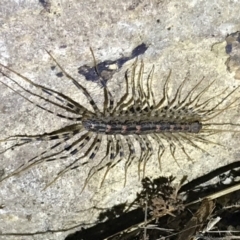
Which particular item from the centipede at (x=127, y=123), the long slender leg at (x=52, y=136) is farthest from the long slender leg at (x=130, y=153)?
the long slender leg at (x=52, y=136)

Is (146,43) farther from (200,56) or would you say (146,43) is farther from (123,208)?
(123,208)

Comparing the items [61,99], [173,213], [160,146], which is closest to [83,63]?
[61,99]

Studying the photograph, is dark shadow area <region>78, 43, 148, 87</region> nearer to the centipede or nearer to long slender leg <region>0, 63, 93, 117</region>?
the centipede

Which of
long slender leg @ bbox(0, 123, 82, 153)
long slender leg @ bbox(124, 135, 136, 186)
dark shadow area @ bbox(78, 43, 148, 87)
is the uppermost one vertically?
dark shadow area @ bbox(78, 43, 148, 87)

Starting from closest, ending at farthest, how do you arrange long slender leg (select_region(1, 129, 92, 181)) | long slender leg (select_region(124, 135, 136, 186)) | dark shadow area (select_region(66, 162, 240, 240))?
long slender leg (select_region(1, 129, 92, 181)) → long slender leg (select_region(124, 135, 136, 186)) → dark shadow area (select_region(66, 162, 240, 240))

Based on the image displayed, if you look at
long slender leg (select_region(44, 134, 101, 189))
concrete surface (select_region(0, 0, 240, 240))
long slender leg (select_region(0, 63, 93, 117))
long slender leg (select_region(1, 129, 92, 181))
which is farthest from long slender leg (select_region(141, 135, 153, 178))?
long slender leg (select_region(0, 63, 93, 117))

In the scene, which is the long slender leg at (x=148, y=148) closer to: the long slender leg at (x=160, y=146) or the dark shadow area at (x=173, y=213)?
the long slender leg at (x=160, y=146)

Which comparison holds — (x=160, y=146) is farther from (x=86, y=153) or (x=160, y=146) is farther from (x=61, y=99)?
(x=61, y=99)
